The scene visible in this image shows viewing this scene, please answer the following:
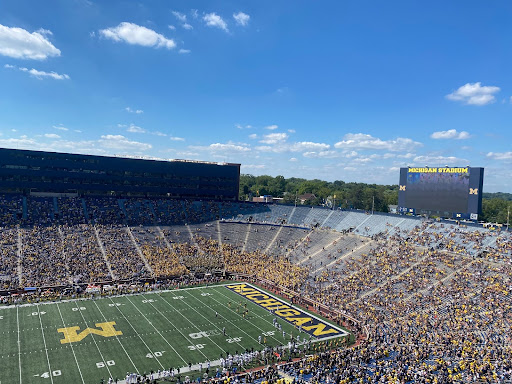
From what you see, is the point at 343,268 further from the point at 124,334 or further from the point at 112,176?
the point at 112,176

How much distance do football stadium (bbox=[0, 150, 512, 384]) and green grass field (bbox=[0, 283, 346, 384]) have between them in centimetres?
17

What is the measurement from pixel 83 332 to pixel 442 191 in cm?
4251

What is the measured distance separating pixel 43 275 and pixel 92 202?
21261 mm

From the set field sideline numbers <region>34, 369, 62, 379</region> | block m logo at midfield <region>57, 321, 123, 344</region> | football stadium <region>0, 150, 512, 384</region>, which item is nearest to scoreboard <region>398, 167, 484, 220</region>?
football stadium <region>0, 150, 512, 384</region>

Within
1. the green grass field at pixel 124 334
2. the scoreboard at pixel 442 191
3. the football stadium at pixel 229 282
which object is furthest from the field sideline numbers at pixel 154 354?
the scoreboard at pixel 442 191

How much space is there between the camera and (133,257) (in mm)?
49594

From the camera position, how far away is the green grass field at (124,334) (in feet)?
82.2

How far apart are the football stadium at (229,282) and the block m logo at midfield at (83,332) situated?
0.15 metres

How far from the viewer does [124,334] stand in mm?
30484

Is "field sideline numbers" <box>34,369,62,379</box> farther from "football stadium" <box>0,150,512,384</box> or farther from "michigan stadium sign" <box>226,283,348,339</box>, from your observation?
Result: "michigan stadium sign" <box>226,283,348,339</box>

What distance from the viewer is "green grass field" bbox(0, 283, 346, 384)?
25047mm

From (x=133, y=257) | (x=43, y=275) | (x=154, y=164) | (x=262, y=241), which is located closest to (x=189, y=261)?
(x=133, y=257)

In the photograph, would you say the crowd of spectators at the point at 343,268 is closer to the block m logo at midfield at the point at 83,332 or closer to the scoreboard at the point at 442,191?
the scoreboard at the point at 442,191

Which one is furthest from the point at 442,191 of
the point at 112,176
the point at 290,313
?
the point at 112,176
